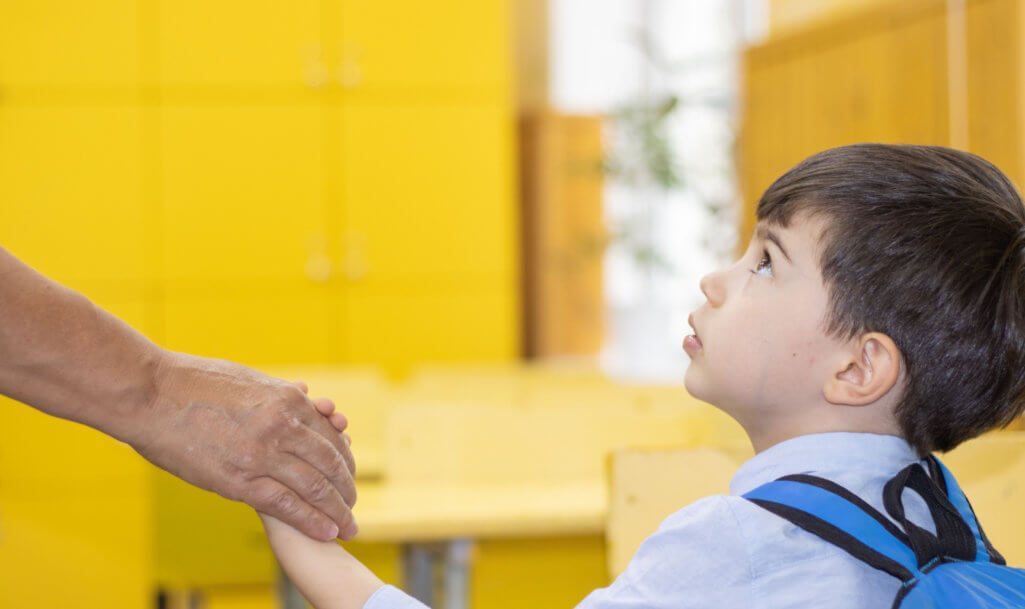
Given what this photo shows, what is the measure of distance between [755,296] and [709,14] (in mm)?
5824

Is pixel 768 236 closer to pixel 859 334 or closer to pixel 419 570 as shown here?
pixel 859 334

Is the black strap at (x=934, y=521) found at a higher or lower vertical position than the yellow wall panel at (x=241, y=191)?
lower

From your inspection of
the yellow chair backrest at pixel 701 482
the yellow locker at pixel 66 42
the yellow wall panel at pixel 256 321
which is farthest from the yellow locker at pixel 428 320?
the yellow chair backrest at pixel 701 482

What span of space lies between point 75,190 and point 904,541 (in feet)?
15.0

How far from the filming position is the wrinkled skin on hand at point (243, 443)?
1.13 meters

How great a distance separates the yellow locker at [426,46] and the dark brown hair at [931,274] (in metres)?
4.09

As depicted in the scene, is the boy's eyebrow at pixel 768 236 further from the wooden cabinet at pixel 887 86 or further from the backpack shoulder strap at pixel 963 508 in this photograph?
the wooden cabinet at pixel 887 86

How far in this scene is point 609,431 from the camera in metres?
2.73

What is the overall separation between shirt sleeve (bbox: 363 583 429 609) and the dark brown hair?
1.45 feet

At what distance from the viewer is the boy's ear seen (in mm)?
930

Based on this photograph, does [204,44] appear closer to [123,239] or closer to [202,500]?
[123,239]

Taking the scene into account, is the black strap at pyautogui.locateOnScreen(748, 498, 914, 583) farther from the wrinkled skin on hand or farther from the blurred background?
the blurred background

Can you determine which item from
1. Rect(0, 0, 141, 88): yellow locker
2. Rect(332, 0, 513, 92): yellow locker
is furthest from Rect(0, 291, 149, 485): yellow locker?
Rect(332, 0, 513, 92): yellow locker

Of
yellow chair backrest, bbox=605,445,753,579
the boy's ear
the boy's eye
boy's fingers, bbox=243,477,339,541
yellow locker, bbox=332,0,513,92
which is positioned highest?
yellow locker, bbox=332,0,513,92
